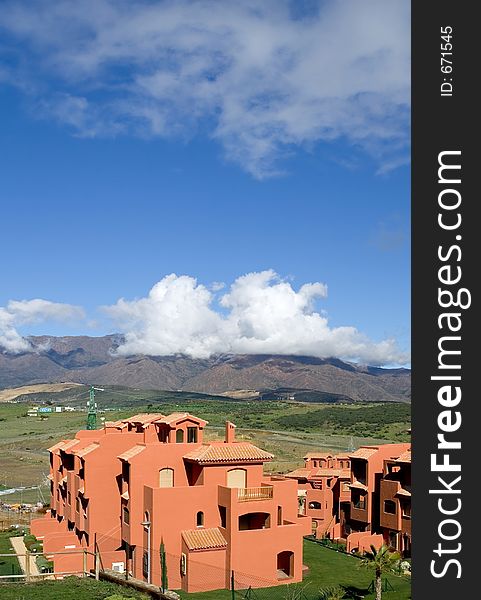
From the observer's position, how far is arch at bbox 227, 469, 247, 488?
127 feet

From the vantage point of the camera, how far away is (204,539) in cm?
3528

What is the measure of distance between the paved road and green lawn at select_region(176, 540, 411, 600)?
9.44m

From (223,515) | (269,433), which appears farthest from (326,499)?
(269,433)

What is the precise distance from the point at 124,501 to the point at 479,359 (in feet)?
103

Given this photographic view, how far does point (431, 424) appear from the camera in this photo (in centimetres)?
1215

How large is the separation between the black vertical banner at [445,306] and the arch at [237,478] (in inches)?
1057

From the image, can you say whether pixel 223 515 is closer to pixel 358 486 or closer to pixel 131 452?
pixel 131 452

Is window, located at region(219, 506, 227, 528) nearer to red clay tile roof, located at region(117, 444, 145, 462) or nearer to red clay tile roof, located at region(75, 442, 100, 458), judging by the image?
red clay tile roof, located at region(117, 444, 145, 462)

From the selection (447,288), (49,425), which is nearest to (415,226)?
(447,288)

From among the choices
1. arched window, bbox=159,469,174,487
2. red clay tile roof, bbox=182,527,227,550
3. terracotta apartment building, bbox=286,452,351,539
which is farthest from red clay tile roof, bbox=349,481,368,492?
arched window, bbox=159,469,174,487

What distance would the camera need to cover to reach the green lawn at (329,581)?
32.0m

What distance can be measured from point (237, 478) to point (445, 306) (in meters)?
28.7

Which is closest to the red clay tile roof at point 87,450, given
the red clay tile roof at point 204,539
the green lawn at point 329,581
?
the red clay tile roof at point 204,539

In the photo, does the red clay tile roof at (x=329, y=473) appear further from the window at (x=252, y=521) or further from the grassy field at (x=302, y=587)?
the window at (x=252, y=521)
